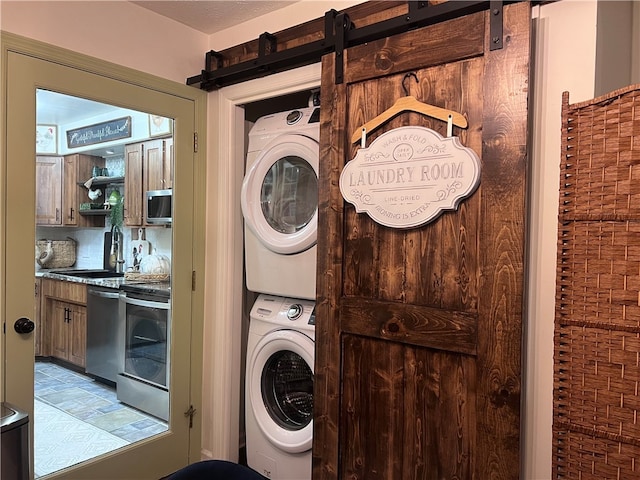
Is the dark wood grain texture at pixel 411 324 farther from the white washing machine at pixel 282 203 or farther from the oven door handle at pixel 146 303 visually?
the oven door handle at pixel 146 303

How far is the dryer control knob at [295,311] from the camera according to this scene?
90.4 inches

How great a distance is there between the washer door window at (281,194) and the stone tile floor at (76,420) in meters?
1.11

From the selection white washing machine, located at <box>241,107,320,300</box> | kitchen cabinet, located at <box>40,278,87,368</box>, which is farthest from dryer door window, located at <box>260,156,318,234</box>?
kitchen cabinet, located at <box>40,278,87,368</box>

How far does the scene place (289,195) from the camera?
239cm

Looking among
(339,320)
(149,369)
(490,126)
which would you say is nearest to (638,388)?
(490,126)

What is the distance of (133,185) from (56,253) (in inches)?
19.8

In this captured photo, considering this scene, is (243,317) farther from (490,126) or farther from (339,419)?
(490,126)

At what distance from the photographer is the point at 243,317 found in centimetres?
269

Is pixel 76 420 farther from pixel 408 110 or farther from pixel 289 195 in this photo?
pixel 408 110

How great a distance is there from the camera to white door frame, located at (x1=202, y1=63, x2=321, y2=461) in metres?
2.51

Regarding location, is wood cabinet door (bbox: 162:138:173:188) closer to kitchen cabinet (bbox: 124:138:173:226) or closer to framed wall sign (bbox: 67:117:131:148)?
kitchen cabinet (bbox: 124:138:173:226)

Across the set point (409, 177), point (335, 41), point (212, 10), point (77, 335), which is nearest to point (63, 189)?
point (77, 335)

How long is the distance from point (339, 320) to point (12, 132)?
1.51 m

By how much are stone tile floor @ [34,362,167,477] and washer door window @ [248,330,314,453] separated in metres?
0.56
